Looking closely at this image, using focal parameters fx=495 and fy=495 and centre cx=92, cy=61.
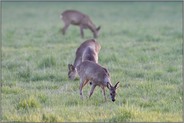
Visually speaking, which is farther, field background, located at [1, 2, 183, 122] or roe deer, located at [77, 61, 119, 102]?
roe deer, located at [77, 61, 119, 102]

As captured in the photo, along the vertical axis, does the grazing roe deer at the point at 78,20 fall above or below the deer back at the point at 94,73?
above

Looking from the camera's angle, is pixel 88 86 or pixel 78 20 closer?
pixel 88 86

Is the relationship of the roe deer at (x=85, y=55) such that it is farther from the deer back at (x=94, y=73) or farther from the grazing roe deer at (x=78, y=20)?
the grazing roe deer at (x=78, y=20)

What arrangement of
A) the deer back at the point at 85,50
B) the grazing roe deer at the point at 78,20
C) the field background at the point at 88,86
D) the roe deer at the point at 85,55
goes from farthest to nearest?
the grazing roe deer at the point at 78,20 → the deer back at the point at 85,50 → the roe deer at the point at 85,55 → the field background at the point at 88,86

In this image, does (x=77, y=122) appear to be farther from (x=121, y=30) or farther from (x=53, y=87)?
(x=121, y=30)

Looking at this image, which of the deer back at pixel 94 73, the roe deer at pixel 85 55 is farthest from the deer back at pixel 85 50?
the deer back at pixel 94 73

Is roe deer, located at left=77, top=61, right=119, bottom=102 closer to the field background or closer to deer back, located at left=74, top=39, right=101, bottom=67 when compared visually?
the field background

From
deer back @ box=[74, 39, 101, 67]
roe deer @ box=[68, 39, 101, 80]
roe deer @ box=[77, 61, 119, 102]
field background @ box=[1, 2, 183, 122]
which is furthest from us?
deer back @ box=[74, 39, 101, 67]

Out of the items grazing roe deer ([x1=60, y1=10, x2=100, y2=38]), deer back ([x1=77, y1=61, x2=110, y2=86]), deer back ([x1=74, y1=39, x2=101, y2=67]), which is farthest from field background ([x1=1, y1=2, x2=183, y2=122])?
grazing roe deer ([x1=60, y1=10, x2=100, y2=38])

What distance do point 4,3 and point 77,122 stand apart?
119ft

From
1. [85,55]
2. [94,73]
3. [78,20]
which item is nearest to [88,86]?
[85,55]

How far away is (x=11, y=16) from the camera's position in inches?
1255

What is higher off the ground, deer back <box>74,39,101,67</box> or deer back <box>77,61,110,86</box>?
deer back <box>74,39,101,67</box>

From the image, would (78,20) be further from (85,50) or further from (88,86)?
(88,86)
